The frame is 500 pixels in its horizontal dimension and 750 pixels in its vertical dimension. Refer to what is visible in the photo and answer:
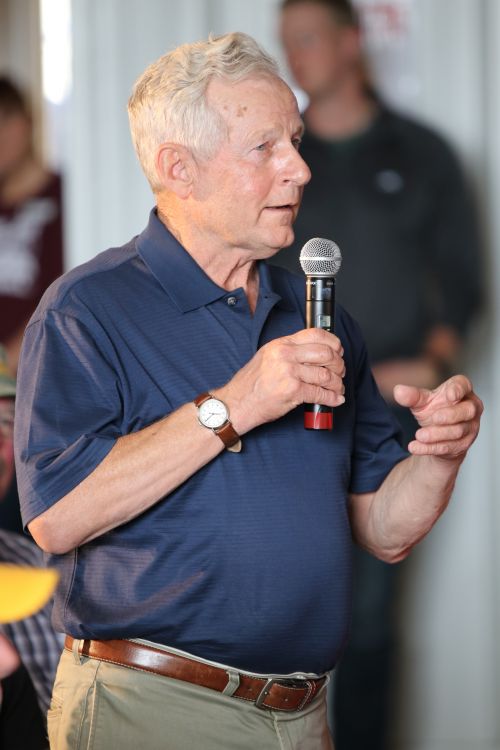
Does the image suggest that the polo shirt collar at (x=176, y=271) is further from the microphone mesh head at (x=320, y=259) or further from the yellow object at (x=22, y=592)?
the yellow object at (x=22, y=592)

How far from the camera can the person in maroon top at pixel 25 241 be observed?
164 inches

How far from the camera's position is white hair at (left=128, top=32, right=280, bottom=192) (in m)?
1.84

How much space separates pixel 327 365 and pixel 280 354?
0.07 metres

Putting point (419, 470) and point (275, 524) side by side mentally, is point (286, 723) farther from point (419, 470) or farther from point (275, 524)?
point (419, 470)

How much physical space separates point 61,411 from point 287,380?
33cm

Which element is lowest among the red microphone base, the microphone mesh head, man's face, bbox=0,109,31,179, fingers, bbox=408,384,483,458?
man's face, bbox=0,109,31,179

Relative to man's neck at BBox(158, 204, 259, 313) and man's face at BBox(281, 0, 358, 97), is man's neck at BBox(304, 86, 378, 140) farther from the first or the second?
man's neck at BBox(158, 204, 259, 313)

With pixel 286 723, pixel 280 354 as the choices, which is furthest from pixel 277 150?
pixel 286 723

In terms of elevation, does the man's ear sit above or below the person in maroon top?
above

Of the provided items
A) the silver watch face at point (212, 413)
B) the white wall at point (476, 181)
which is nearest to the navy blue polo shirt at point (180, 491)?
the silver watch face at point (212, 413)

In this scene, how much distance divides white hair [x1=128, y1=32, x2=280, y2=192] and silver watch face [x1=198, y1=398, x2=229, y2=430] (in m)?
0.42

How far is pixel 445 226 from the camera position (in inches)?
143

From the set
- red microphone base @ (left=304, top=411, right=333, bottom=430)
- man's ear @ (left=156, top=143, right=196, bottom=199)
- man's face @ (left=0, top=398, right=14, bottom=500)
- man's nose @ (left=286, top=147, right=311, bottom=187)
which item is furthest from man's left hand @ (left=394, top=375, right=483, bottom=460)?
man's face @ (left=0, top=398, right=14, bottom=500)

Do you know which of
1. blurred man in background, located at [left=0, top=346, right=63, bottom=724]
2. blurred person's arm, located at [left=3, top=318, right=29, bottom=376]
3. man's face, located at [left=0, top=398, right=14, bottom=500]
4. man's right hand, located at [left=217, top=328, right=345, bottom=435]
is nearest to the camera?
man's right hand, located at [left=217, top=328, right=345, bottom=435]
